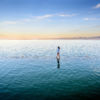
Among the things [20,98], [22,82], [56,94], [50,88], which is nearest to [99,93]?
[56,94]

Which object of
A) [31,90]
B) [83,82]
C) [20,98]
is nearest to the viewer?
[20,98]

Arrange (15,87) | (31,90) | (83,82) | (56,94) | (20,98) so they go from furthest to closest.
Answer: (83,82) → (15,87) → (31,90) → (56,94) → (20,98)

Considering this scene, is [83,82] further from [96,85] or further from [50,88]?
[50,88]

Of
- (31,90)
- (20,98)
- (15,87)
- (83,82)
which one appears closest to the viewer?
(20,98)

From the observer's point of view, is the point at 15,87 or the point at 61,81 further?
the point at 61,81

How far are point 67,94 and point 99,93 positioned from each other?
428 cm

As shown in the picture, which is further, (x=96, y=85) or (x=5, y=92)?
(x=96, y=85)

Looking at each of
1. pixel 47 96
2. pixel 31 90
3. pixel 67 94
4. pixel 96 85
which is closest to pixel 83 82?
pixel 96 85

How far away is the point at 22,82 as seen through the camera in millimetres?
17719

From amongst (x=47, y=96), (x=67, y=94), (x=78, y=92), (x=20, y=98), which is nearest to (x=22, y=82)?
(x=20, y=98)

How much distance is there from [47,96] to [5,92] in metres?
5.88

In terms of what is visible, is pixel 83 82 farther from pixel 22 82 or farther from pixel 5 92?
pixel 5 92

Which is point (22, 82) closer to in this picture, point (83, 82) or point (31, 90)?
point (31, 90)

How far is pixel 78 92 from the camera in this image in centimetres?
1435
